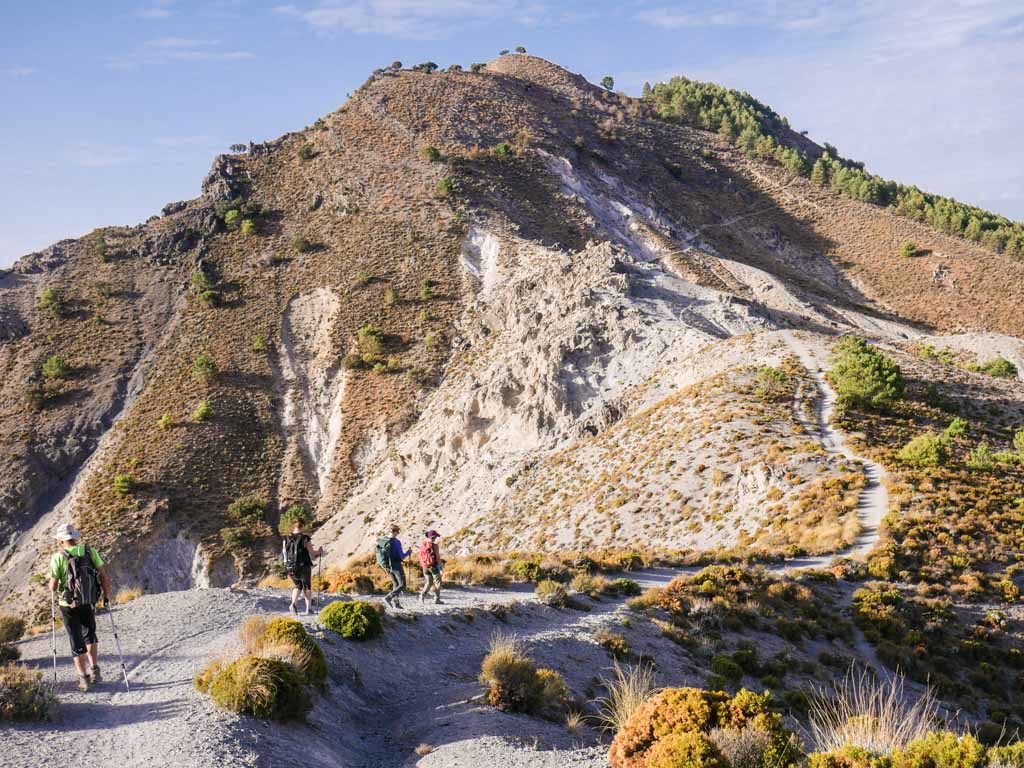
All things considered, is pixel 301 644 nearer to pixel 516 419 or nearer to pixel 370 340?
pixel 516 419

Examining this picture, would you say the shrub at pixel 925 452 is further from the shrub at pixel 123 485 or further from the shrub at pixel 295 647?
the shrub at pixel 123 485

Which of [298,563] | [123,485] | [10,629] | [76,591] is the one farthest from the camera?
[123,485]

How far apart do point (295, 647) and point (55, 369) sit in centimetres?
5960

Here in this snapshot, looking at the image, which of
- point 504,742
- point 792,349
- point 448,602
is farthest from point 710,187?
point 504,742

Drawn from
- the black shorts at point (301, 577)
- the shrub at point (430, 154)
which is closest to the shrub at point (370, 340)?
the shrub at point (430, 154)

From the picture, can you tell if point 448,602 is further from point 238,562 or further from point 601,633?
point 238,562

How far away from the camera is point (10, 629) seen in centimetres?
1581

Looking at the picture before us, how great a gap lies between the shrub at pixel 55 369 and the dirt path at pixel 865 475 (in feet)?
191

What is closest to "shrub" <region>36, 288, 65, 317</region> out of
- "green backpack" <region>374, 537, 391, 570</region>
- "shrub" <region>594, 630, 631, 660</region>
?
"green backpack" <region>374, 537, 391, 570</region>

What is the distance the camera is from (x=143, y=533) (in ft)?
154

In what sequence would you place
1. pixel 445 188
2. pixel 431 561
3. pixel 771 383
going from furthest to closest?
pixel 445 188, pixel 771 383, pixel 431 561

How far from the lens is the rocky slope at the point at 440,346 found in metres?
38.5

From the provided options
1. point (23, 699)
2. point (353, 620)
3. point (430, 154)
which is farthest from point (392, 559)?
point (430, 154)

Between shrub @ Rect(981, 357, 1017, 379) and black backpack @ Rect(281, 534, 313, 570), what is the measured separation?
5815cm
